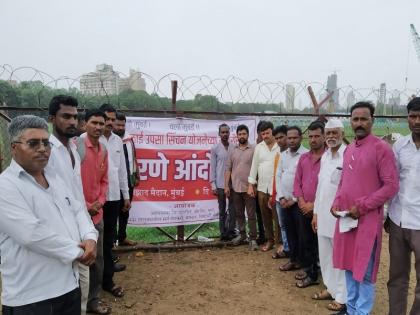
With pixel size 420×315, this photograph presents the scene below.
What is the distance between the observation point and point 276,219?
17.9 ft

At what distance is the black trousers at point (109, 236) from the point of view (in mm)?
4004

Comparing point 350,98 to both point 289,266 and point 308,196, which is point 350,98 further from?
point 289,266

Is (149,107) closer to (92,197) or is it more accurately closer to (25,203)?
(92,197)

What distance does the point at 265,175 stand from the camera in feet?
17.6

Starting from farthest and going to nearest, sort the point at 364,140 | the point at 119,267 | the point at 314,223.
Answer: the point at 119,267 < the point at 314,223 < the point at 364,140

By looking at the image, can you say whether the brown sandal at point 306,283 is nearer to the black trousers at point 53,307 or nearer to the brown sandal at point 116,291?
the brown sandal at point 116,291

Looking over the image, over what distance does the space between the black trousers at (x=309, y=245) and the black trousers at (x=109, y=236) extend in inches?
91.7

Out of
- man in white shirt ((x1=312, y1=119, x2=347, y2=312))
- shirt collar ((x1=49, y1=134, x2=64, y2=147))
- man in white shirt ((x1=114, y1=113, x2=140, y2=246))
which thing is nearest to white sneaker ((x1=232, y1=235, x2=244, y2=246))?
man in white shirt ((x1=114, y1=113, x2=140, y2=246))

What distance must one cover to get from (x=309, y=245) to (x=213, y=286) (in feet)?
4.33

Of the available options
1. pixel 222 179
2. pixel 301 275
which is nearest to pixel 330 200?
pixel 301 275

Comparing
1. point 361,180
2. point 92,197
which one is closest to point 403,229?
point 361,180

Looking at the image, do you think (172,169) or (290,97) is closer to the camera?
(172,169)

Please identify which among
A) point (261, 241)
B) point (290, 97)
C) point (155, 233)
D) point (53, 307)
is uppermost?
point (290, 97)

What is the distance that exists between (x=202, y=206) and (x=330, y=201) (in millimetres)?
2500
